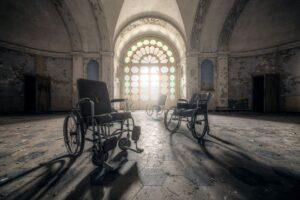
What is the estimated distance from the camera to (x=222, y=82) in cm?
1030

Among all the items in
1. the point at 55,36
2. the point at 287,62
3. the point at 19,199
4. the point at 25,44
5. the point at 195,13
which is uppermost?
the point at 195,13

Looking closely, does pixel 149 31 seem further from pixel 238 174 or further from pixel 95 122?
pixel 238 174

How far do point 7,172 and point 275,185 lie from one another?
2829mm

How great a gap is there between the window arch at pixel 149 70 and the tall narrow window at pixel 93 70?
3248mm

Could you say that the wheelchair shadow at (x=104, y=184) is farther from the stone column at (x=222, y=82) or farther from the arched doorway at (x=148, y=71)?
the arched doorway at (x=148, y=71)

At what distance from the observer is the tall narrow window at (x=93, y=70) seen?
10312 millimetres

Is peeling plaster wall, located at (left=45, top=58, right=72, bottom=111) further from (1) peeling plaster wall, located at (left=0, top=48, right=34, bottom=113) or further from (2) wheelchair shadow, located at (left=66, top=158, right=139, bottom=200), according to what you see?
(2) wheelchair shadow, located at (left=66, top=158, right=139, bottom=200)

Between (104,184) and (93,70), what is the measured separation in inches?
386

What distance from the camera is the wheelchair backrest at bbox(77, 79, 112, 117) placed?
2113 mm

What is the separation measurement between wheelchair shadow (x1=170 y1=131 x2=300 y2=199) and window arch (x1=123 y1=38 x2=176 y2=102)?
10.9m

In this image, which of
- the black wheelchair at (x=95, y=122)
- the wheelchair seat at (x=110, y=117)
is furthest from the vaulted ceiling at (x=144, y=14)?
the wheelchair seat at (x=110, y=117)

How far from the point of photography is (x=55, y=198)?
1.31 m

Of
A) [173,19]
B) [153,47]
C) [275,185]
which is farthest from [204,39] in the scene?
[275,185]

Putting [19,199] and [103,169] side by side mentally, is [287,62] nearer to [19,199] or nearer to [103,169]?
[103,169]
